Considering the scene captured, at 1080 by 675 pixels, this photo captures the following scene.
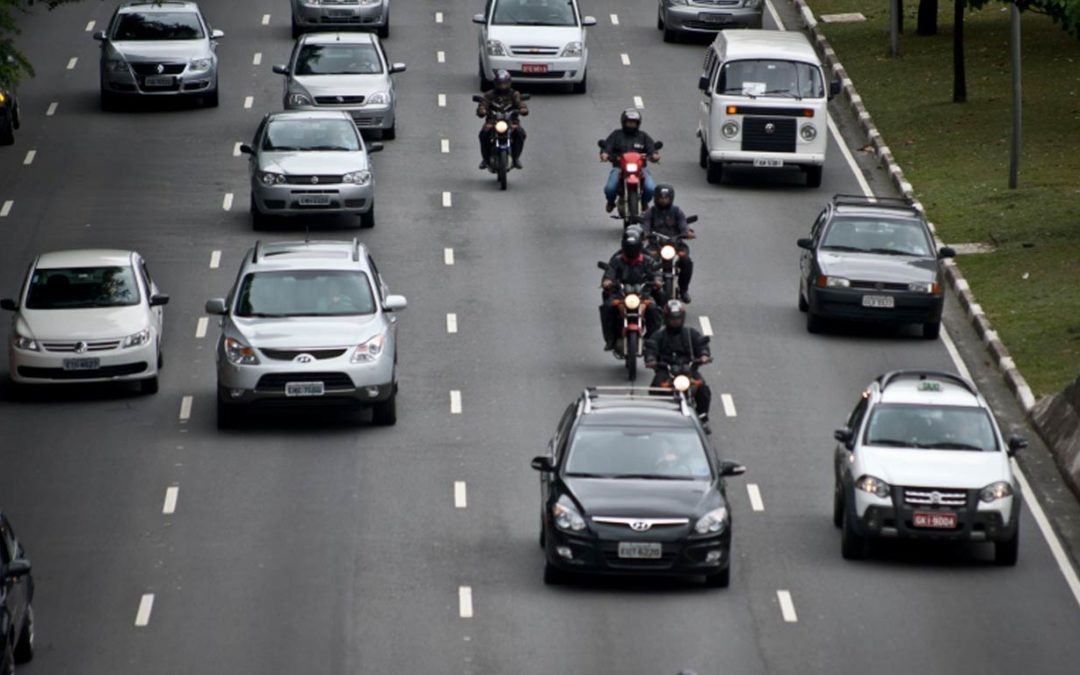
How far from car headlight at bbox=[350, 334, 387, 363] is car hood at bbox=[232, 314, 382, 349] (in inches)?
2.4

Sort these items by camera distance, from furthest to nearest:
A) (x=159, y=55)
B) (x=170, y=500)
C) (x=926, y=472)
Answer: (x=159, y=55) < (x=170, y=500) < (x=926, y=472)

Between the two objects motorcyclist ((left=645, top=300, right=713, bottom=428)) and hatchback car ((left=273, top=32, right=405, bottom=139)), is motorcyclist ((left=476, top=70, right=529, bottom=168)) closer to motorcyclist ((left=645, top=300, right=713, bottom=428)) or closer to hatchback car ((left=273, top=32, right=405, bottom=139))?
hatchback car ((left=273, top=32, right=405, bottom=139))

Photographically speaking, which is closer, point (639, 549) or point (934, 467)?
point (639, 549)

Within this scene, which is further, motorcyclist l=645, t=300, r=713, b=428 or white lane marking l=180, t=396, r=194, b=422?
white lane marking l=180, t=396, r=194, b=422

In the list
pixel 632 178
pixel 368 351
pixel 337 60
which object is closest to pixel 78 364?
pixel 368 351

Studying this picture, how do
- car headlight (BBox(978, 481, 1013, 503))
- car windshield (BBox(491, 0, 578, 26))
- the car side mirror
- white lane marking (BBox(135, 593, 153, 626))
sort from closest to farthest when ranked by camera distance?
white lane marking (BBox(135, 593, 153, 626))
car headlight (BBox(978, 481, 1013, 503))
the car side mirror
car windshield (BBox(491, 0, 578, 26))

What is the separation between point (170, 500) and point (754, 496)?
5.99 m

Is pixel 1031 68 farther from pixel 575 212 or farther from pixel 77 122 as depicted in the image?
pixel 77 122

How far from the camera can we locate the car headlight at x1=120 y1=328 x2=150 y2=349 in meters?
31.1

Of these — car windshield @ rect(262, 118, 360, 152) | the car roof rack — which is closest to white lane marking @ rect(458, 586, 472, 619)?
the car roof rack

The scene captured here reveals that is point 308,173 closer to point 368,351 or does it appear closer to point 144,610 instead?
point 368,351

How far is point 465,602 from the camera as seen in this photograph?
76.8 feet

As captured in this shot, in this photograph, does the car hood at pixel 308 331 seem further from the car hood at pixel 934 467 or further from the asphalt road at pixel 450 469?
the car hood at pixel 934 467

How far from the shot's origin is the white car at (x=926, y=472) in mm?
24312
